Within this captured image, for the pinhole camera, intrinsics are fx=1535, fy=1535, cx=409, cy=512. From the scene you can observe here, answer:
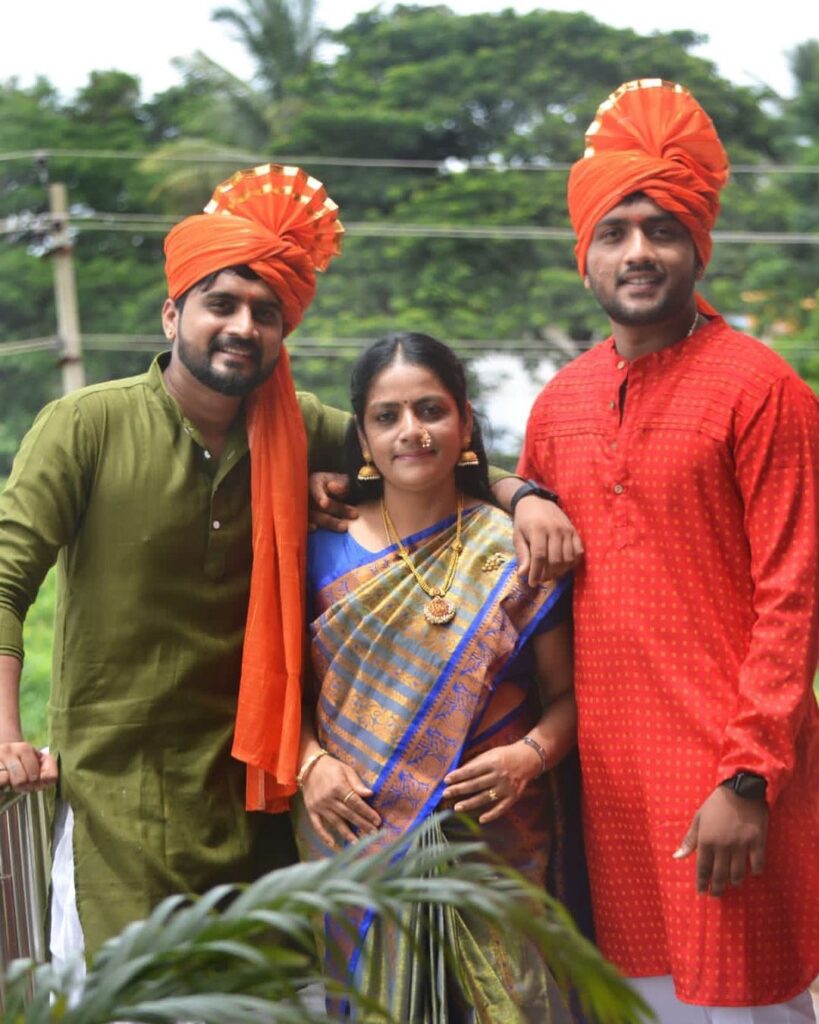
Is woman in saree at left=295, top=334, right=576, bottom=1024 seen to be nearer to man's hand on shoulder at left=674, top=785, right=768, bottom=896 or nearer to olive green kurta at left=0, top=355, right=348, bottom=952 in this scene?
olive green kurta at left=0, top=355, right=348, bottom=952

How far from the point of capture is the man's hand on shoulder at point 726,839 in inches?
97.6

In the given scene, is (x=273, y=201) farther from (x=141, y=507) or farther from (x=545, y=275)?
(x=545, y=275)

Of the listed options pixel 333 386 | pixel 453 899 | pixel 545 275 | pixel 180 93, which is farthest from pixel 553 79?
pixel 453 899

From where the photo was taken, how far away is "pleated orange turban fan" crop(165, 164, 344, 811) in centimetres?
280

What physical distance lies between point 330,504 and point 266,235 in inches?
20.5

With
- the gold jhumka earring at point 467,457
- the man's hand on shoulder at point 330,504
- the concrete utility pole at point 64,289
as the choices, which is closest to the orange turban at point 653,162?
the gold jhumka earring at point 467,457

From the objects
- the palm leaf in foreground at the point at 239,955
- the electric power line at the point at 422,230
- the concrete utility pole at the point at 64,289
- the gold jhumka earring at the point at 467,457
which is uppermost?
the electric power line at the point at 422,230

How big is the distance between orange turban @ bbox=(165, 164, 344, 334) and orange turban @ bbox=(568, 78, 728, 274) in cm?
53

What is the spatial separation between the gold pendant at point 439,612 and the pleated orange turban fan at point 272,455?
0.24m

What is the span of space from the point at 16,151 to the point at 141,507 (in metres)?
12.8

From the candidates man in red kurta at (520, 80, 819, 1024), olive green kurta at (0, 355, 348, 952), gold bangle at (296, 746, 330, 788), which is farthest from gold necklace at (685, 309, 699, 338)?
gold bangle at (296, 746, 330, 788)

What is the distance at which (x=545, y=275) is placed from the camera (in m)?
13.6

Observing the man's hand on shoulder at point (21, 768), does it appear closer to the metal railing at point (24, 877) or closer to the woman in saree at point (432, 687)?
the metal railing at point (24, 877)

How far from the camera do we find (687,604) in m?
2.61
